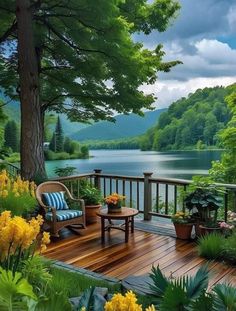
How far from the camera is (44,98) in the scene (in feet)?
28.6

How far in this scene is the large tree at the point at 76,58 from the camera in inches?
243

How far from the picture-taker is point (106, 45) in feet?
21.1

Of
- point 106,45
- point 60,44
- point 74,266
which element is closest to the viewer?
point 74,266

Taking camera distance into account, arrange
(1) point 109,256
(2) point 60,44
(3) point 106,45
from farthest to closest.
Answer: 1. (2) point 60,44
2. (3) point 106,45
3. (1) point 109,256

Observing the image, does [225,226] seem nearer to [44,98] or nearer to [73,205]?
[73,205]

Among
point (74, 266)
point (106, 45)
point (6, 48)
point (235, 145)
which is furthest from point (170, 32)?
point (74, 266)

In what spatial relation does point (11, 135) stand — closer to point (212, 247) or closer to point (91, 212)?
point (91, 212)

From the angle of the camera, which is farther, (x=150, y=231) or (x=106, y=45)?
(x=106, y=45)

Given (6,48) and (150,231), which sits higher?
(6,48)


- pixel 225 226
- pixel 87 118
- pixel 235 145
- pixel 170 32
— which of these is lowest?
pixel 225 226

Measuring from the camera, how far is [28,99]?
6.25 metres

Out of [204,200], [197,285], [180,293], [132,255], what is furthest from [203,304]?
[204,200]

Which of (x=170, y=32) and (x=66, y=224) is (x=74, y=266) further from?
(x=170, y=32)

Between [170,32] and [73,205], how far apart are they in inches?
224
